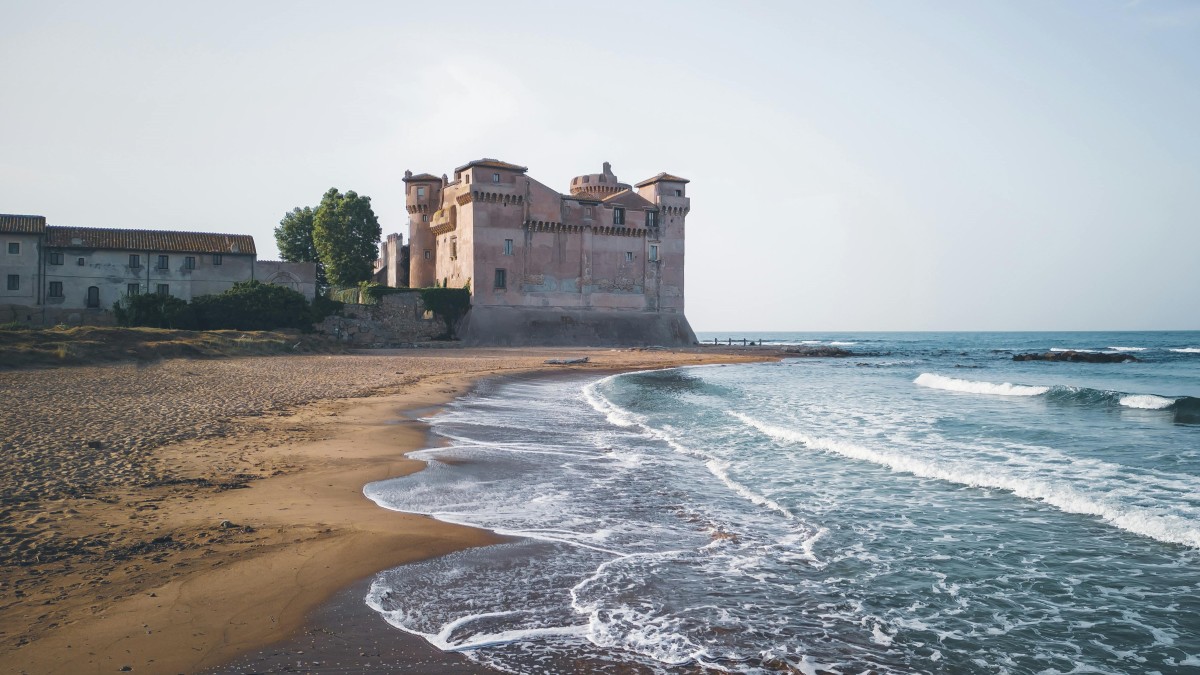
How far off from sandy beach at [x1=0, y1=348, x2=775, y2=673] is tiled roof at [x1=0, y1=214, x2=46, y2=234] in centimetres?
3528

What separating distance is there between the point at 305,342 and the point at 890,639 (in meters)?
37.1

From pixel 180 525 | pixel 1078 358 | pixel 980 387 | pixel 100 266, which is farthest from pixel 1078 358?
pixel 100 266

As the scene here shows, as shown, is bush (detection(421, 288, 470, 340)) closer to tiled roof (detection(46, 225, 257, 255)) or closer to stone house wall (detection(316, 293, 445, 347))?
stone house wall (detection(316, 293, 445, 347))

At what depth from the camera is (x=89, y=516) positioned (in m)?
6.79

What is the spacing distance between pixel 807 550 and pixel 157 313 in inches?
1585

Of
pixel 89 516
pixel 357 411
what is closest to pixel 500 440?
pixel 357 411

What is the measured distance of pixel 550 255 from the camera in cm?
5616

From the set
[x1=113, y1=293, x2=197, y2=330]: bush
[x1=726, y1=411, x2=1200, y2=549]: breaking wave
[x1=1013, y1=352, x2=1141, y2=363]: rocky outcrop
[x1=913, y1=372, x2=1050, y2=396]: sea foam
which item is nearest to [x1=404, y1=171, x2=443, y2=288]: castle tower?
[x1=113, y1=293, x2=197, y2=330]: bush

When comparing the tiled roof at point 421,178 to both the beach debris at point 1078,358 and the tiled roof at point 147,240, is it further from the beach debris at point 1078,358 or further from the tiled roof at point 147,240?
the beach debris at point 1078,358

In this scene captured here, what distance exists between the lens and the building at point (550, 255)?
175 ft

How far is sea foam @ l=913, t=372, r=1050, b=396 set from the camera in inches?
1025

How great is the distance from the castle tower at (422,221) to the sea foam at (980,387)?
3951 cm

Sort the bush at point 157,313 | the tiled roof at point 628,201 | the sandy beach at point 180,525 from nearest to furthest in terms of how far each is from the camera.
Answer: the sandy beach at point 180,525 < the bush at point 157,313 < the tiled roof at point 628,201

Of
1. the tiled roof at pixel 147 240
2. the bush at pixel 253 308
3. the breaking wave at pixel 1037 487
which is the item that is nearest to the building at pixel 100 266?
the tiled roof at pixel 147 240
